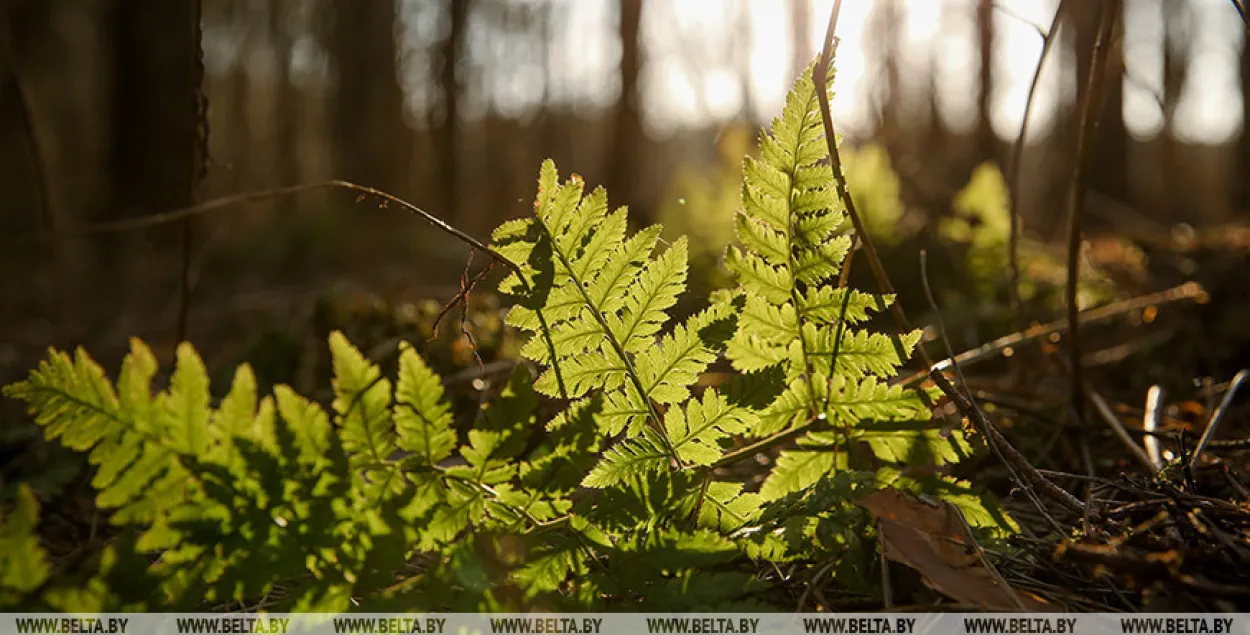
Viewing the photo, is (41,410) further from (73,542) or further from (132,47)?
(132,47)

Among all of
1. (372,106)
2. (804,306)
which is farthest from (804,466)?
A: (372,106)

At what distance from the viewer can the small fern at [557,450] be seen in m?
0.95

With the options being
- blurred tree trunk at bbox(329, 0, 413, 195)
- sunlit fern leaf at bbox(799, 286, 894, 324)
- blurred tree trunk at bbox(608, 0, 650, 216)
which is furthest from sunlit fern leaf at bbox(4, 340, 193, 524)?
blurred tree trunk at bbox(329, 0, 413, 195)

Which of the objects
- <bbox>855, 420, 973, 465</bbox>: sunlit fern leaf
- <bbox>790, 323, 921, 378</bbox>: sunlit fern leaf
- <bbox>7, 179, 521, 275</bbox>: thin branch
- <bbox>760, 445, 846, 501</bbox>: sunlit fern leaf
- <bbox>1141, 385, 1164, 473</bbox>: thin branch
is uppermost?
<bbox>7, 179, 521, 275</bbox>: thin branch

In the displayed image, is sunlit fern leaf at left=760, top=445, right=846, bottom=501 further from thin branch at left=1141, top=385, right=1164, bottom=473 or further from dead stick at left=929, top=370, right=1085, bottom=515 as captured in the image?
thin branch at left=1141, top=385, right=1164, bottom=473

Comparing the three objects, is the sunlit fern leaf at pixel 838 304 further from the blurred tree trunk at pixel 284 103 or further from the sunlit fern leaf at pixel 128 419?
the blurred tree trunk at pixel 284 103

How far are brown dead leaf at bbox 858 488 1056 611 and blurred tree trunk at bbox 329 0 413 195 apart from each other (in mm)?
13129

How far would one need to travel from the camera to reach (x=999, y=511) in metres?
1.23

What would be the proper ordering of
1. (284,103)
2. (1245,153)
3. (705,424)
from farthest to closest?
(284,103) → (1245,153) → (705,424)

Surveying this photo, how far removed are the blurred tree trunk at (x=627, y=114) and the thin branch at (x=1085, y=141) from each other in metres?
5.93

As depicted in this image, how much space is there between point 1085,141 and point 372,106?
1413cm

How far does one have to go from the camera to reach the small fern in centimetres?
95

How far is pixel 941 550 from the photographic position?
3.94 ft

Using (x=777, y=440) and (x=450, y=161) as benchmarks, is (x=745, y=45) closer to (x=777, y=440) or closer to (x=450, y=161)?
(x=450, y=161)
